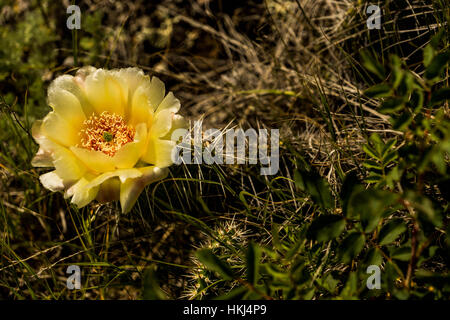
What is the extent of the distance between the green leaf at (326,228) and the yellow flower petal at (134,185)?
31cm

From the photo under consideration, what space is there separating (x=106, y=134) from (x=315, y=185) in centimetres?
47

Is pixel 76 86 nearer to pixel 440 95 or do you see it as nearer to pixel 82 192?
pixel 82 192

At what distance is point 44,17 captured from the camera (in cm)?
168

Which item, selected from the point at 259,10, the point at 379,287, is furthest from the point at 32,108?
the point at 379,287

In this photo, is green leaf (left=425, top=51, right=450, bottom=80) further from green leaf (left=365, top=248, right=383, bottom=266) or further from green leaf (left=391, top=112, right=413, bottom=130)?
green leaf (left=365, top=248, right=383, bottom=266)

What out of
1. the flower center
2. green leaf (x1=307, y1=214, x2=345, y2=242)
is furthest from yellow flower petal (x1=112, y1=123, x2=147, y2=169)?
green leaf (x1=307, y1=214, x2=345, y2=242)

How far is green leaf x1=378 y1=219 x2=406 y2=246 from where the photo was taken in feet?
2.63

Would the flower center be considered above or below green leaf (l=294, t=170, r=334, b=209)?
above

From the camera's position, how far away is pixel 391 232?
0.81 m

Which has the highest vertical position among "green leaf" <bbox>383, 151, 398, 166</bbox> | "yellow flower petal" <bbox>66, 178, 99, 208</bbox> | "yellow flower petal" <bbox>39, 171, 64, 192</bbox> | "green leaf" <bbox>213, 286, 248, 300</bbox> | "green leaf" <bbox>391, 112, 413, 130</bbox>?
"green leaf" <bbox>391, 112, 413, 130</bbox>

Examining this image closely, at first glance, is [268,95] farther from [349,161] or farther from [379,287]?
[379,287]

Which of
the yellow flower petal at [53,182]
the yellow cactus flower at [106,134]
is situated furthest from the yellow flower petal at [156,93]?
the yellow flower petal at [53,182]

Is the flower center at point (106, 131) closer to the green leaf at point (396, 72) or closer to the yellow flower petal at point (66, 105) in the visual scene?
the yellow flower petal at point (66, 105)
